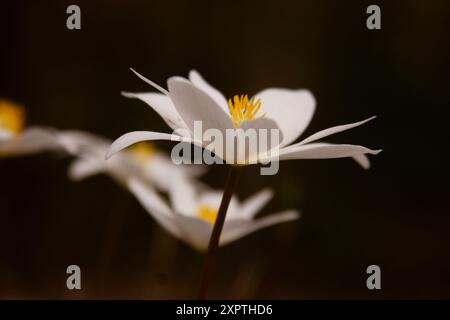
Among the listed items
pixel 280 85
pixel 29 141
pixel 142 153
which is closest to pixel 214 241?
pixel 29 141

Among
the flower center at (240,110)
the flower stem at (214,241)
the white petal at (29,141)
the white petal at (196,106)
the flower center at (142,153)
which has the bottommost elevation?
the flower stem at (214,241)

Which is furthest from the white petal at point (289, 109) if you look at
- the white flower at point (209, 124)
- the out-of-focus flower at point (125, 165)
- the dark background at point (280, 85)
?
the dark background at point (280, 85)

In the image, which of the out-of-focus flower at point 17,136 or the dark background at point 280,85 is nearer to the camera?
the out-of-focus flower at point 17,136

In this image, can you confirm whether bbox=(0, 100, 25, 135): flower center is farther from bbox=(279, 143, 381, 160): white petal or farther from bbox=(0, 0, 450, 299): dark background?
bbox=(0, 0, 450, 299): dark background

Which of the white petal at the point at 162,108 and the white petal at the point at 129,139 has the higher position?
the white petal at the point at 162,108

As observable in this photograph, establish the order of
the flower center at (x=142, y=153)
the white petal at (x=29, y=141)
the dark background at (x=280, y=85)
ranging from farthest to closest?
1. the dark background at (x=280, y=85)
2. the flower center at (x=142, y=153)
3. the white petal at (x=29, y=141)

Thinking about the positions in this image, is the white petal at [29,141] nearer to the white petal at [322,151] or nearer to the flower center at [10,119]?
the flower center at [10,119]

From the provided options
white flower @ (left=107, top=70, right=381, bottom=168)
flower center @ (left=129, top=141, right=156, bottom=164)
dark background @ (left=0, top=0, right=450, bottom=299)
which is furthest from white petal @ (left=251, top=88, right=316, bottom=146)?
dark background @ (left=0, top=0, right=450, bottom=299)
